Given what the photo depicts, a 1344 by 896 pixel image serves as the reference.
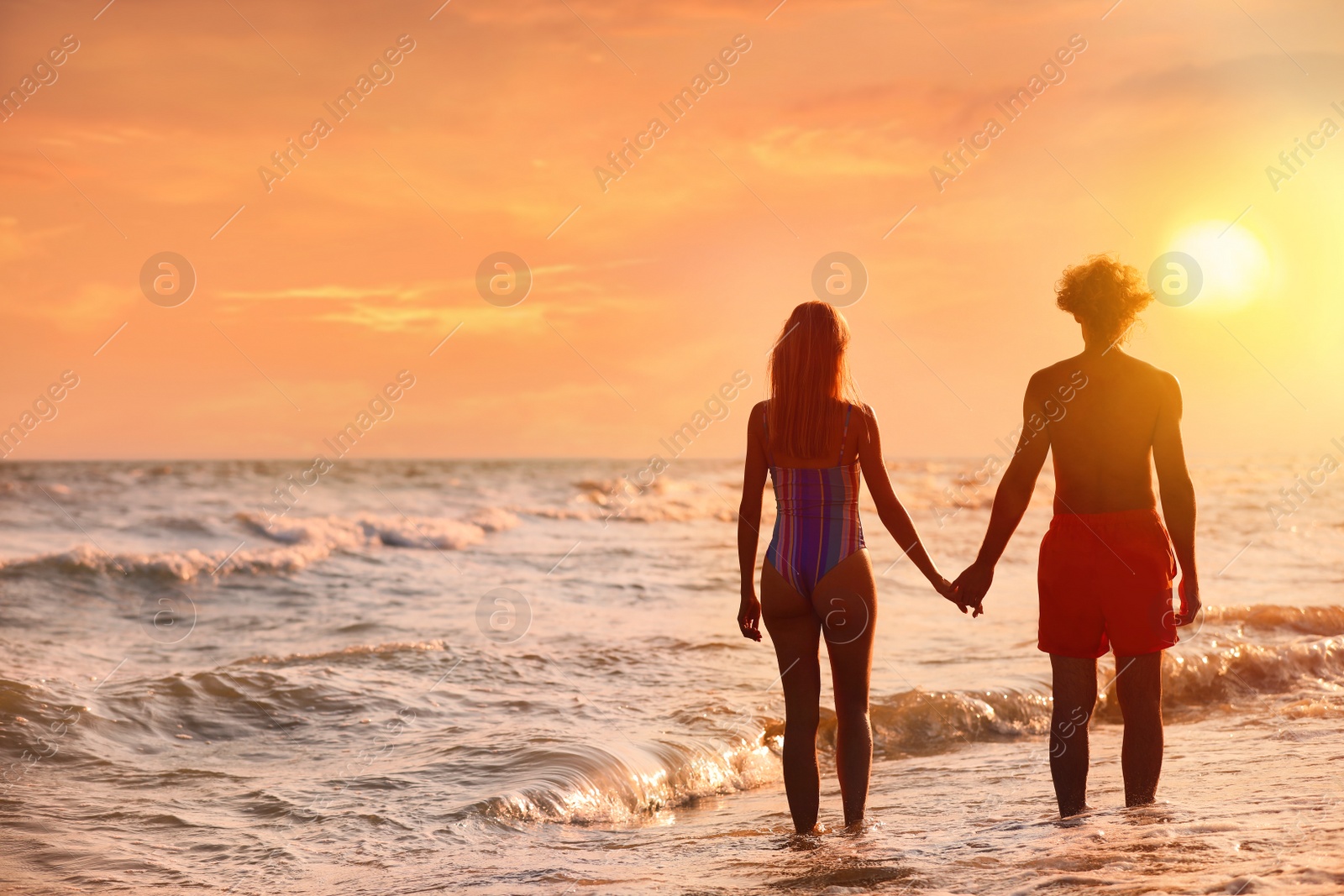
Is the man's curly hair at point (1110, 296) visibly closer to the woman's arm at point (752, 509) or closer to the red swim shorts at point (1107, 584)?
the red swim shorts at point (1107, 584)

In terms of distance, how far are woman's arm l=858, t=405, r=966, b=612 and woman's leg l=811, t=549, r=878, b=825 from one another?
0.22m

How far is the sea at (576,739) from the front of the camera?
3.74 metres

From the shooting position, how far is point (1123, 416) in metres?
3.79

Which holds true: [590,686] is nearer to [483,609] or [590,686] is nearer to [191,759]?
[191,759]

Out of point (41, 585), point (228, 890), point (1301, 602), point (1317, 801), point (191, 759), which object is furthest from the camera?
point (41, 585)

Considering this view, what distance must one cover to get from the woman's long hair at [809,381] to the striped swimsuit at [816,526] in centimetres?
8

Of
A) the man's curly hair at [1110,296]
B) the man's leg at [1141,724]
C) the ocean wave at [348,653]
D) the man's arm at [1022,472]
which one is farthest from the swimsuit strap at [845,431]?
the ocean wave at [348,653]

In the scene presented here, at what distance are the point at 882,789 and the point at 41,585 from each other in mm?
10390

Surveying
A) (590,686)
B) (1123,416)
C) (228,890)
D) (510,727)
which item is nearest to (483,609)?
(590,686)

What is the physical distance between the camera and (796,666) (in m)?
4.00

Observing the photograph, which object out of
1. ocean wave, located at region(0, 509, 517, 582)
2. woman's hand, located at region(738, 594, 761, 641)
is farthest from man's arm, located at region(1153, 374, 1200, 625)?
ocean wave, located at region(0, 509, 517, 582)

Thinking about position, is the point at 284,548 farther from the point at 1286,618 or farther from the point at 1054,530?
the point at 1054,530

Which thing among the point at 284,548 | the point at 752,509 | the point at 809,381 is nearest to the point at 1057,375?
the point at 809,381

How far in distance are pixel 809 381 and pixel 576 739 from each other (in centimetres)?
324
